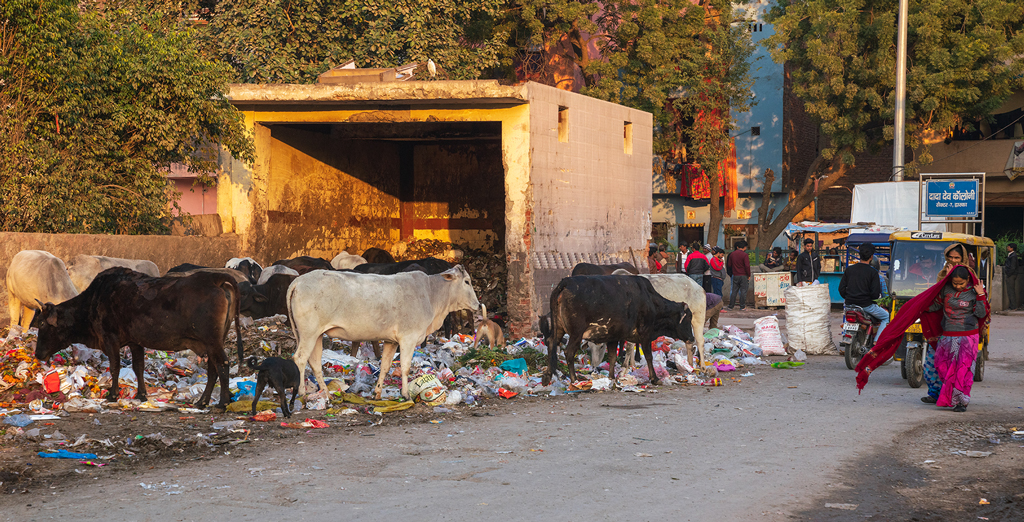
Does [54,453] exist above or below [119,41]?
below

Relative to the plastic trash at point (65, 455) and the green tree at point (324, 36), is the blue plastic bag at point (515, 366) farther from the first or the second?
the green tree at point (324, 36)

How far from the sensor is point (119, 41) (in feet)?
49.6

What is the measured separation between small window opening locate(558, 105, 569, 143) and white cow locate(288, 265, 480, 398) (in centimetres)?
659

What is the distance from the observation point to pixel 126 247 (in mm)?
14281

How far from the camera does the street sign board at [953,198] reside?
20.7 meters

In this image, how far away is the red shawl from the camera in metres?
9.80

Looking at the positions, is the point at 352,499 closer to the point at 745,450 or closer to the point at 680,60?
the point at 745,450

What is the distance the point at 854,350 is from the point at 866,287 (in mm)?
886

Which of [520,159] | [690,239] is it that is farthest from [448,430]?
[690,239]

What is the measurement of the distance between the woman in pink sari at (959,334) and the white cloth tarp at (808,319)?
15.9 ft

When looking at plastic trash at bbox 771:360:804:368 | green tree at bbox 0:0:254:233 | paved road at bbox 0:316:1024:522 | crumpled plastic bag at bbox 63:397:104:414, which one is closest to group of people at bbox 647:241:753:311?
plastic trash at bbox 771:360:804:368

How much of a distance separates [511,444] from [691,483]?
1815 millimetres

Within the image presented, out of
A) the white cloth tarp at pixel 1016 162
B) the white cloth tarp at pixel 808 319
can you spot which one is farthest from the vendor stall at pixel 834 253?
the white cloth tarp at pixel 1016 162

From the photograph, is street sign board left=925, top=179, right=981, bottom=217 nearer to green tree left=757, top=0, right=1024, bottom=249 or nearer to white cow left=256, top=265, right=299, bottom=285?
green tree left=757, top=0, right=1024, bottom=249
